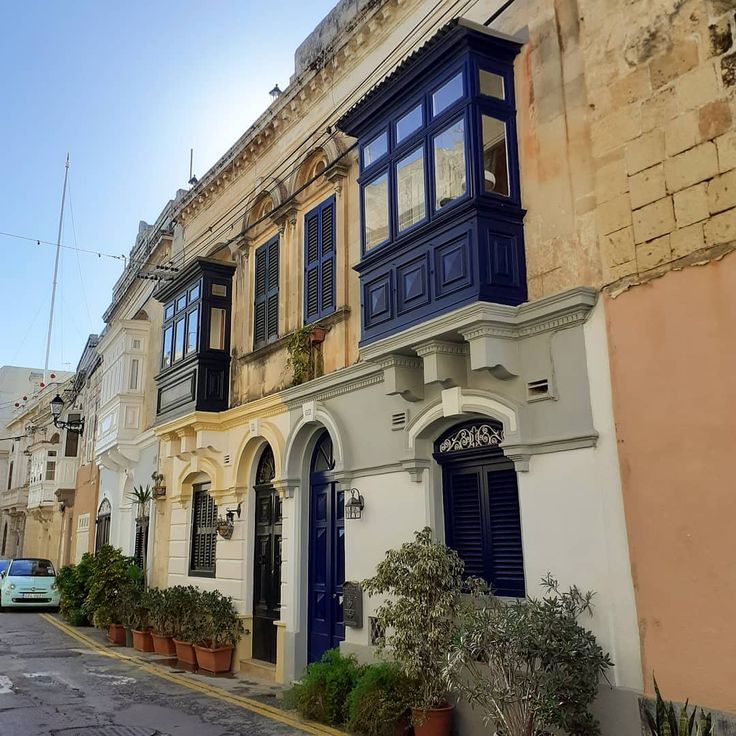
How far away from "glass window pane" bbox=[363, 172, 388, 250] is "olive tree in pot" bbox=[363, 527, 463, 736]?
3933 mm

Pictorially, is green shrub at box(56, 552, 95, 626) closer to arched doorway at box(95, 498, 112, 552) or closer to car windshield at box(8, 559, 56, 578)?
arched doorway at box(95, 498, 112, 552)

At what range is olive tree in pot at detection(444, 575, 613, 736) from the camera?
5.81 meters

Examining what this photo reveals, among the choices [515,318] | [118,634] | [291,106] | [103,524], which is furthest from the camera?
[103,524]

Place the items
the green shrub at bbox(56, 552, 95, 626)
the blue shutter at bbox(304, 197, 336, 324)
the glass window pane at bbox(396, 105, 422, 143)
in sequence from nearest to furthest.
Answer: the glass window pane at bbox(396, 105, 422, 143) < the blue shutter at bbox(304, 197, 336, 324) < the green shrub at bbox(56, 552, 95, 626)

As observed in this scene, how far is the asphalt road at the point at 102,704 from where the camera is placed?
799cm

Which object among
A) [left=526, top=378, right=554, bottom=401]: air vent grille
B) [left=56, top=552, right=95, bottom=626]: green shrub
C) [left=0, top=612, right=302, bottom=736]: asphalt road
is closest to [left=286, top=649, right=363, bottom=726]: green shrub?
[left=0, top=612, right=302, bottom=736]: asphalt road

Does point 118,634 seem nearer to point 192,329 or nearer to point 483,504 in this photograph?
point 192,329

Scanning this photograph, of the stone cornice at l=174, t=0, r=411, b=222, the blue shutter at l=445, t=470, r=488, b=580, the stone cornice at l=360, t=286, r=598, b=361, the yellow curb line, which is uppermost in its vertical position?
the stone cornice at l=174, t=0, r=411, b=222

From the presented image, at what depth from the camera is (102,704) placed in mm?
9211

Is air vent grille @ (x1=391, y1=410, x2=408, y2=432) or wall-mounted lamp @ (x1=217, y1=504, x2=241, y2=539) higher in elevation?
air vent grille @ (x1=391, y1=410, x2=408, y2=432)

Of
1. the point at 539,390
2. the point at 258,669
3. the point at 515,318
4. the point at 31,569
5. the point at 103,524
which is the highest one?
the point at 515,318

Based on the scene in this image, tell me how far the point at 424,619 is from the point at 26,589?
19.2 metres

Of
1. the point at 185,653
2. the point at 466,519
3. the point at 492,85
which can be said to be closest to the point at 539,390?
the point at 466,519

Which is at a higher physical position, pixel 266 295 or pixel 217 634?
pixel 266 295
